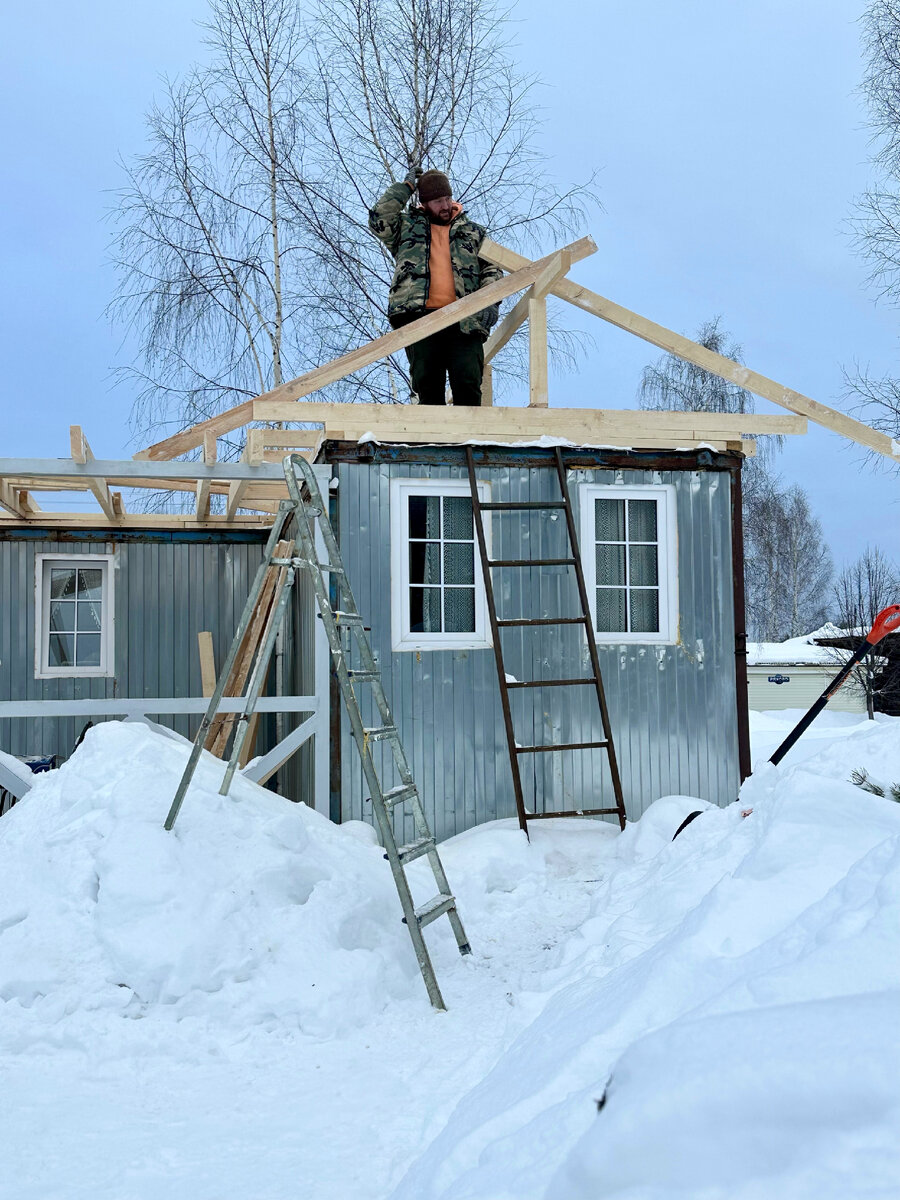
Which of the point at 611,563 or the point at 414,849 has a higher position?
the point at 611,563

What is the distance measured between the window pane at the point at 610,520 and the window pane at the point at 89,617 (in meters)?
5.50

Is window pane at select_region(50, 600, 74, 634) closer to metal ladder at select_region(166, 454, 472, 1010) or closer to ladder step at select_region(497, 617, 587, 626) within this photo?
ladder step at select_region(497, 617, 587, 626)

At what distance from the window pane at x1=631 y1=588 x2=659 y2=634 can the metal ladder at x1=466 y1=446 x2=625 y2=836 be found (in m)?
0.47

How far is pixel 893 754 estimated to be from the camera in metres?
4.61

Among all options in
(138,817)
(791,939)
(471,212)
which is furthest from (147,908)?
(471,212)

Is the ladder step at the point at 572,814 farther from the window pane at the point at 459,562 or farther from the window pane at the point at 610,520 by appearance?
the window pane at the point at 610,520

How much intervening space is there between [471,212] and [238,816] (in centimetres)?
1223

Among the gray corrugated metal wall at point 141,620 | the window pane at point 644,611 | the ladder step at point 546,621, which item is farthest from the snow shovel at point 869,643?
the gray corrugated metal wall at point 141,620

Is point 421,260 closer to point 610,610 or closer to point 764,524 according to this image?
point 610,610

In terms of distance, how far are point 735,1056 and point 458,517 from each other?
617cm

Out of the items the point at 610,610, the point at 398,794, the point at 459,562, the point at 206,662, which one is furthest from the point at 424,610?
the point at 206,662

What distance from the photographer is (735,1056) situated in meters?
1.86

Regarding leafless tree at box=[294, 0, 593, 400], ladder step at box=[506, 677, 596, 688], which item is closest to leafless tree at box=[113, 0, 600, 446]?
leafless tree at box=[294, 0, 593, 400]

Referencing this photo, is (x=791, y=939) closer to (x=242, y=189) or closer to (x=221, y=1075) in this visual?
(x=221, y=1075)
